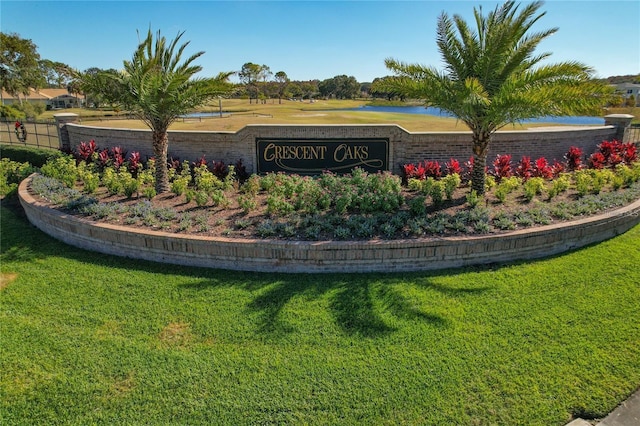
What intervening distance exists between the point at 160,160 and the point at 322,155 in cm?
412

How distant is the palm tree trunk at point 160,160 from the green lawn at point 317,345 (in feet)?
10.5

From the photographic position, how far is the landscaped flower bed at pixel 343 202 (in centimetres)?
683

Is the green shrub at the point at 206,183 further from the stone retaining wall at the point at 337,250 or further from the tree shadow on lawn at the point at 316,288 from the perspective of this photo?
the tree shadow on lawn at the point at 316,288

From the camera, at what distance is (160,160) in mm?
9195

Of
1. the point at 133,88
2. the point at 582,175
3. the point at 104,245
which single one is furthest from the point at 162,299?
the point at 582,175

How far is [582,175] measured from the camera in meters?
9.22

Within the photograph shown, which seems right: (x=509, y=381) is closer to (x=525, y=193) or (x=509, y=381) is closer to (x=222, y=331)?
(x=222, y=331)

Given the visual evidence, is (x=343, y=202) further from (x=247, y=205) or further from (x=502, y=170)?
(x=502, y=170)

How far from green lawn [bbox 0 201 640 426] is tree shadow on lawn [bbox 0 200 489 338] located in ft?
0.09

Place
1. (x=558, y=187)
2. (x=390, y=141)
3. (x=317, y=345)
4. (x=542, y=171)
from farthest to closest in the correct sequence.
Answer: (x=390, y=141)
(x=542, y=171)
(x=558, y=187)
(x=317, y=345)

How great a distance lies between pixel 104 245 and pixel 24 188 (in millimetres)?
4810

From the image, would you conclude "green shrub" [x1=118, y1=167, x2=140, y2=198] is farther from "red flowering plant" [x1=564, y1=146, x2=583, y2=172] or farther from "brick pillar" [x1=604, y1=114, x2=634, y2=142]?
"brick pillar" [x1=604, y1=114, x2=634, y2=142]

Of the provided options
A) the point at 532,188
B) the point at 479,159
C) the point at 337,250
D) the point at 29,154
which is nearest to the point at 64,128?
the point at 29,154

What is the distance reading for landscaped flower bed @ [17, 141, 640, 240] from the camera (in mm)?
6828
